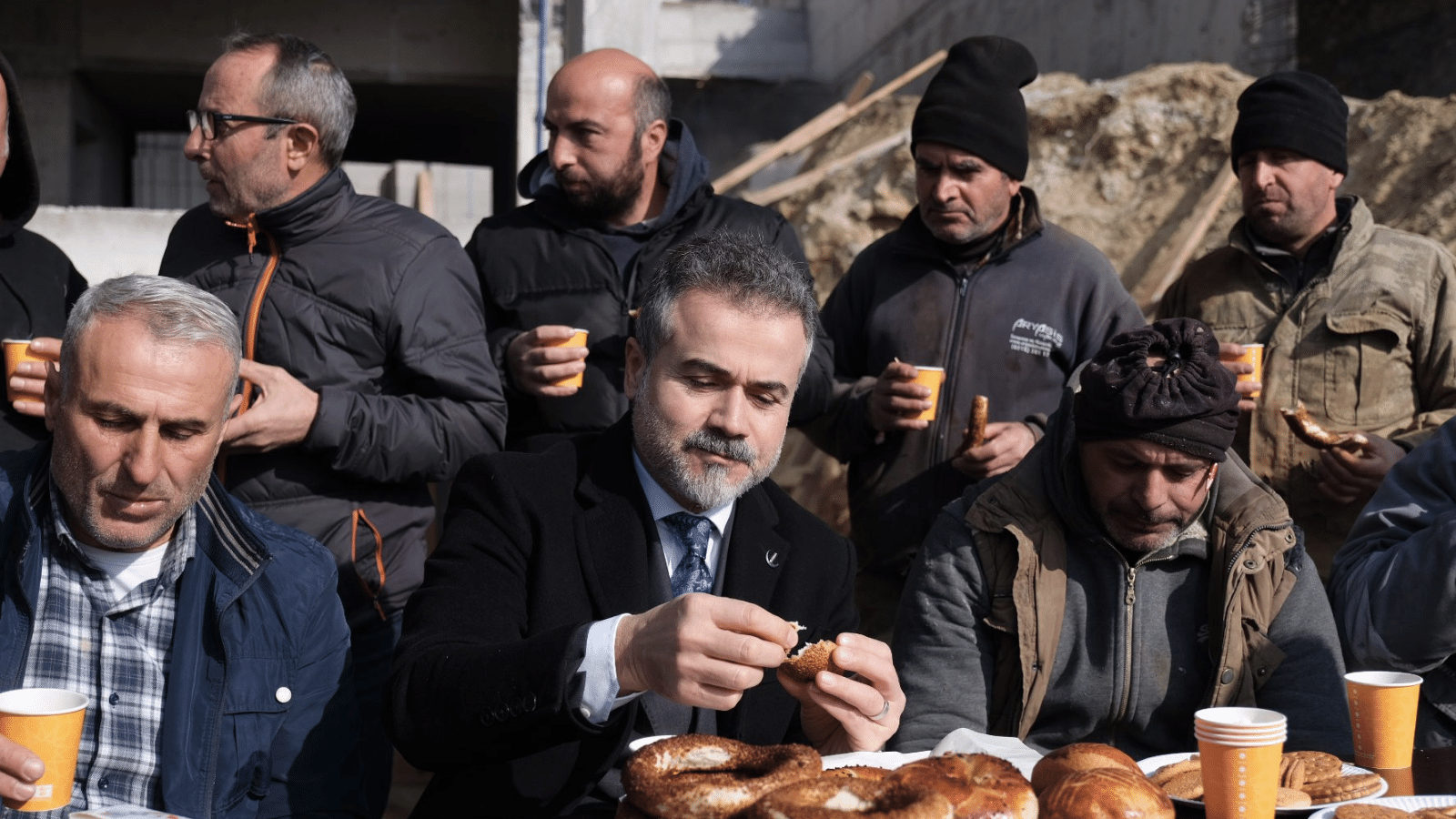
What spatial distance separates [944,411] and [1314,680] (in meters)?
1.62

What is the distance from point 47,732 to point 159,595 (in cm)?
76

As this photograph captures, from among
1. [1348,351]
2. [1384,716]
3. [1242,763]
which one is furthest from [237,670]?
[1348,351]

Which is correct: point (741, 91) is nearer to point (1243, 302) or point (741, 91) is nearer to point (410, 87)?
point (410, 87)

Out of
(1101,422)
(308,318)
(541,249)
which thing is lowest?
(1101,422)

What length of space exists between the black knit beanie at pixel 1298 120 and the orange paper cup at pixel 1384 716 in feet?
8.05

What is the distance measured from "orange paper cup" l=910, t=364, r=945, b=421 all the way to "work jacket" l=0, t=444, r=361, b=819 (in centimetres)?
181

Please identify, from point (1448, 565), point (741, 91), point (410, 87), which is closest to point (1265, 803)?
point (1448, 565)

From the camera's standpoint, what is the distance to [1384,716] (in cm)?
247

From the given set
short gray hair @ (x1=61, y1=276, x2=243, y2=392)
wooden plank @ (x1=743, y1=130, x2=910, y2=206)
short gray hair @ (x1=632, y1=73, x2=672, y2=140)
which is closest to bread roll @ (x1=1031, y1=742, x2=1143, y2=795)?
short gray hair @ (x1=61, y1=276, x2=243, y2=392)

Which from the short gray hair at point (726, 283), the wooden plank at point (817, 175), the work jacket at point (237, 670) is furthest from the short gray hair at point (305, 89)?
the wooden plank at point (817, 175)

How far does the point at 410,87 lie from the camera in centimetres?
1186

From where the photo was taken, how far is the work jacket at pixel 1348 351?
4.38m

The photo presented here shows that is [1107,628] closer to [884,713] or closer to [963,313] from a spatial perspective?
[884,713]

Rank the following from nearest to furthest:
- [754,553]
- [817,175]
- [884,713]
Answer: [884,713] → [754,553] → [817,175]
